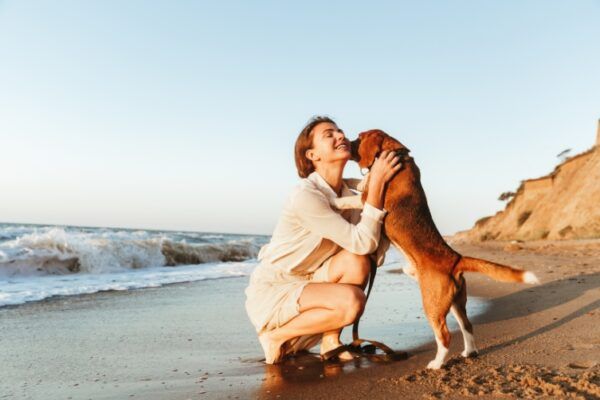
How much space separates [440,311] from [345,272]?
0.72 metres

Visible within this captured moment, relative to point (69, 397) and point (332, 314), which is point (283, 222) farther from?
point (69, 397)

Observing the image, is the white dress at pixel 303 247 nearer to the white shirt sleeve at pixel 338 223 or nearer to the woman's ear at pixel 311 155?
the white shirt sleeve at pixel 338 223

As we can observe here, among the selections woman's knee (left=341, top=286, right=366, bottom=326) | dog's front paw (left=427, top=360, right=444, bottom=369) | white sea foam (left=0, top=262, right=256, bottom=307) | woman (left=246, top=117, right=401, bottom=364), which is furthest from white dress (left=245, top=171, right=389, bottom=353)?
white sea foam (left=0, top=262, right=256, bottom=307)

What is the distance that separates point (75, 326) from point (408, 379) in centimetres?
377

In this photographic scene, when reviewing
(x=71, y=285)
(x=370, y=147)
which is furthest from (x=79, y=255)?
(x=370, y=147)

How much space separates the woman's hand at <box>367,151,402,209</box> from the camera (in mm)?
3238

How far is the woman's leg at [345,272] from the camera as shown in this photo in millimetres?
3406

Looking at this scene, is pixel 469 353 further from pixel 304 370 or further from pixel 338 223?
pixel 338 223

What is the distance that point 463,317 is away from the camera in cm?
316

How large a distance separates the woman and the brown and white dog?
11 cm

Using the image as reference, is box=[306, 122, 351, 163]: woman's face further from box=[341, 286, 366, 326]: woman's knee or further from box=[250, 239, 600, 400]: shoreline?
box=[250, 239, 600, 400]: shoreline

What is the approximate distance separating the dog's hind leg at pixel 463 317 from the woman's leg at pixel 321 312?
1.96ft

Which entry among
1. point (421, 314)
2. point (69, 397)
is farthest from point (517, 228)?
point (69, 397)

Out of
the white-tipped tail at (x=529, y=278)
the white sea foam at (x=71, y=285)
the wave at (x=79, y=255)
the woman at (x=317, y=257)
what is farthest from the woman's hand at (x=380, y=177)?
the wave at (x=79, y=255)
